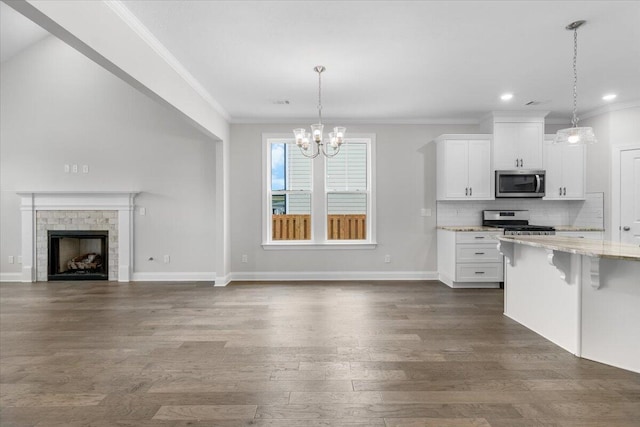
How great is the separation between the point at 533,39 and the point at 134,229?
5.87m

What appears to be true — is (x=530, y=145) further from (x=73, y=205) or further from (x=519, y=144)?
(x=73, y=205)

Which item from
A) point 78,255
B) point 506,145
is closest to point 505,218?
point 506,145

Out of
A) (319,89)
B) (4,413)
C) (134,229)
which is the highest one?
(319,89)

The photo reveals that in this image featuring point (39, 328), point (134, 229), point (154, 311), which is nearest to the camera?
point (39, 328)

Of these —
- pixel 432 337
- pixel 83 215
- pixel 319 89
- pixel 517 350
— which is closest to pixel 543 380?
pixel 517 350

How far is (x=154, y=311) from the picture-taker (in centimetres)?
406

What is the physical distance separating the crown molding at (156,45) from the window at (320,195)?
164 centimetres

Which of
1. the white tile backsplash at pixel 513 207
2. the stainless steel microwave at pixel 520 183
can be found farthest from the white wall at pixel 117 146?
the stainless steel microwave at pixel 520 183

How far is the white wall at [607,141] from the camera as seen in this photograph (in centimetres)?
494

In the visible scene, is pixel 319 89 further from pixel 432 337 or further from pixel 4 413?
pixel 4 413

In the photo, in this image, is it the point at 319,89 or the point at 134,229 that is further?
the point at 134,229

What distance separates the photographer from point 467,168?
5.42 m

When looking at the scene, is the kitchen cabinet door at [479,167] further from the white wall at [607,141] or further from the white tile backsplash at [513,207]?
the white wall at [607,141]

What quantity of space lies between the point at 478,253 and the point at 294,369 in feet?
12.1
